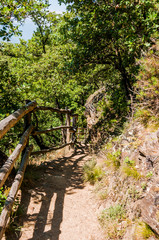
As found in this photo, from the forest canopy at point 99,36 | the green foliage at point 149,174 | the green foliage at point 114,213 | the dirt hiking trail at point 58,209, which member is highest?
the forest canopy at point 99,36

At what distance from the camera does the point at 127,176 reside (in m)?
3.27

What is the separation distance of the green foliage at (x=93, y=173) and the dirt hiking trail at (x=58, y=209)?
20 cm

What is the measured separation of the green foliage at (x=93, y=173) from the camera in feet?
14.7

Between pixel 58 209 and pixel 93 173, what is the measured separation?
1417 mm

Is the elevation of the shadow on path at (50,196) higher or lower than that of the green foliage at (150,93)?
lower

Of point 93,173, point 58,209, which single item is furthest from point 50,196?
point 93,173

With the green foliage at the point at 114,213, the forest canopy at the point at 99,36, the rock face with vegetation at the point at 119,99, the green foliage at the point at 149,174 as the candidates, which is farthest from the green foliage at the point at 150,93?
the green foliage at the point at 114,213

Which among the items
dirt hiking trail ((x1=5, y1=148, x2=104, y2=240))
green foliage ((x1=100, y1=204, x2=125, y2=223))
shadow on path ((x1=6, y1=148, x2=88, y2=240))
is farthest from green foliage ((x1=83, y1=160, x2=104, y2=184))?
green foliage ((x1=100, y1=204, x2=125, y2=223))

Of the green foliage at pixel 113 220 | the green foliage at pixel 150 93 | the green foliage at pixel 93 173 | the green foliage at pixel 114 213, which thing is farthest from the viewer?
the green foliage at pixel 93 173

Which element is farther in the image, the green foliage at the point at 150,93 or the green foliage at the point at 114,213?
the green foliage at the point at 150,93

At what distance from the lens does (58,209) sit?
11.8 ft

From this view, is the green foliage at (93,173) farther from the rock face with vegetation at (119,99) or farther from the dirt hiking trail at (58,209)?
the dirt hiking trail at (58,209)

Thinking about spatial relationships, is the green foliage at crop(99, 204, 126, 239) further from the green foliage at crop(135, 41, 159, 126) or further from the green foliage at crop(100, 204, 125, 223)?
the green foliage at crop(135, 41, 159, 126)

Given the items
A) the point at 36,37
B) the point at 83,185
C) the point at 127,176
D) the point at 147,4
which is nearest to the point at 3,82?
the point at 83,185
